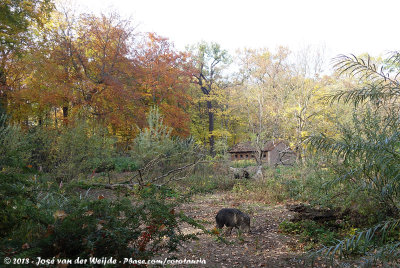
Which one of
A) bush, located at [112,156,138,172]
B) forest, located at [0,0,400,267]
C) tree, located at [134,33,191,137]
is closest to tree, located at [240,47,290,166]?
forest, located at [0,0,400,267]

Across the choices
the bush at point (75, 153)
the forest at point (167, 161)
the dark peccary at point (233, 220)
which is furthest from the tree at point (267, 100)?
the dark peccary at point (233, 220)

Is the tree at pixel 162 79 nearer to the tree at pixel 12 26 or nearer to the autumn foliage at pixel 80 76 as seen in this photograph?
the autumn foliage at pixel 80 76

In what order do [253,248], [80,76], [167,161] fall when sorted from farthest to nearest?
[80,76] → [167,161] → [253,248]

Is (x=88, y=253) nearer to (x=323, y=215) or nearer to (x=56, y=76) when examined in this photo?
(x=323, y=215)

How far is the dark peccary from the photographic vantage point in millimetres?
6516

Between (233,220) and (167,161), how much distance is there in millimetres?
7258

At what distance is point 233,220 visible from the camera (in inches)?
257

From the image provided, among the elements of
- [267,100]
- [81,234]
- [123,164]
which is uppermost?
[267,100]

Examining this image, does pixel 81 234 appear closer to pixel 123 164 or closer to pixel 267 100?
pixel 123 164

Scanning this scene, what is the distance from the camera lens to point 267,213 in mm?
8578

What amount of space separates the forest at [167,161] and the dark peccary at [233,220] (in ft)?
0.66

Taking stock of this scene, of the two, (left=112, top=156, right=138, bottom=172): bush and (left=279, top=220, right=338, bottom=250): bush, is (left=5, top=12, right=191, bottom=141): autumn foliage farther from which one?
(left=279, top=220, right=338, bottom=250): bush

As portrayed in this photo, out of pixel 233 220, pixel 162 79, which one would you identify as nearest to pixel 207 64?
pixel 162 79

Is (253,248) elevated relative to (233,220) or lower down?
lower down
